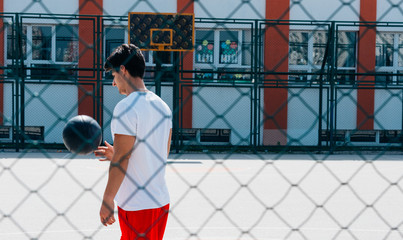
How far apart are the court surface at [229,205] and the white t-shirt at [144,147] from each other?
313 millimetres

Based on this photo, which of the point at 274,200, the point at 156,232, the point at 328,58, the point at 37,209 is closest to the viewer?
the point at 156,232

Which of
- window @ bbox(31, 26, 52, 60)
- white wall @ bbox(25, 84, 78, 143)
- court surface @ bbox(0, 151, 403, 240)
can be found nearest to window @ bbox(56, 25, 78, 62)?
window @ bbox(31, 26, 52, 60)

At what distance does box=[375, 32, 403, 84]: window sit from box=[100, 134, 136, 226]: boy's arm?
13334mm

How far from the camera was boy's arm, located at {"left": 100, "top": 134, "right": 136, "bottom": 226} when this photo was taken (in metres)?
2.39

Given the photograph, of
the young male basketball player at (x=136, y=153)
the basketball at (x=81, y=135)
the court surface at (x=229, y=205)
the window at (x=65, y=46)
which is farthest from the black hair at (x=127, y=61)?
the window at (x=65, y=46)

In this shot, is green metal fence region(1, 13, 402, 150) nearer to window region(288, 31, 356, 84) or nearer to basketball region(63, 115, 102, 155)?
window region(288, 31, 356, 84)

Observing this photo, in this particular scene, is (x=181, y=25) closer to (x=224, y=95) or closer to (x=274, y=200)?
(x=224, y=95)

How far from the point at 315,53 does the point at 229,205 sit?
30.6ft

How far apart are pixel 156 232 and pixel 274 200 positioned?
4.17m

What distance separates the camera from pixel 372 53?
1471cm

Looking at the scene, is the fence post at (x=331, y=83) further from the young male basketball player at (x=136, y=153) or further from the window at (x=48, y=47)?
the young male basketball player at (x=136, y=153)

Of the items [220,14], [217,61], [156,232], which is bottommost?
[156,232]

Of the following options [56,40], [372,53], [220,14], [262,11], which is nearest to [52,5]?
[56,40]

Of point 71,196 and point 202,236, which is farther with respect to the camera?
point 71,196
